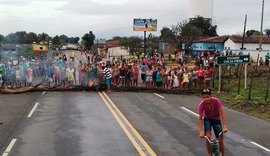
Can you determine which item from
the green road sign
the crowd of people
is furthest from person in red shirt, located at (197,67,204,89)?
the green road sign

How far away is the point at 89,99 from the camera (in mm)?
24234

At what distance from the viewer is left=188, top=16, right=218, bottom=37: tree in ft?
295

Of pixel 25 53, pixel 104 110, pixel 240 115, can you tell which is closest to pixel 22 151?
pixel 104 110

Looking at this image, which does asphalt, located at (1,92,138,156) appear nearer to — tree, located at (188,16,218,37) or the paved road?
the paved road

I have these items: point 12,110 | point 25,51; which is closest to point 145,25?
point 25,51

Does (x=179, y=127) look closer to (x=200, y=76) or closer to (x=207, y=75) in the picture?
(x=207, y=75)

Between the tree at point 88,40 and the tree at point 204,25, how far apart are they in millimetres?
67934

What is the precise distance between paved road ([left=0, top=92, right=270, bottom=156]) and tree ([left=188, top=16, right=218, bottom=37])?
220 feet

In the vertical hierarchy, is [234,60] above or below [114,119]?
above

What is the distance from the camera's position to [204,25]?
93688mm

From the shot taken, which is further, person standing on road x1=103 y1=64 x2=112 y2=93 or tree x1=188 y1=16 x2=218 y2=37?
tree x1=188 y1=16 x2=218 y2=37

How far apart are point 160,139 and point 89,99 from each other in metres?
11.1

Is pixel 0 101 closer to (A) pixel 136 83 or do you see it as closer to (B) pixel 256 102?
(A) pixel 136 83

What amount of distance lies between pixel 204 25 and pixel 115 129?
265ft
